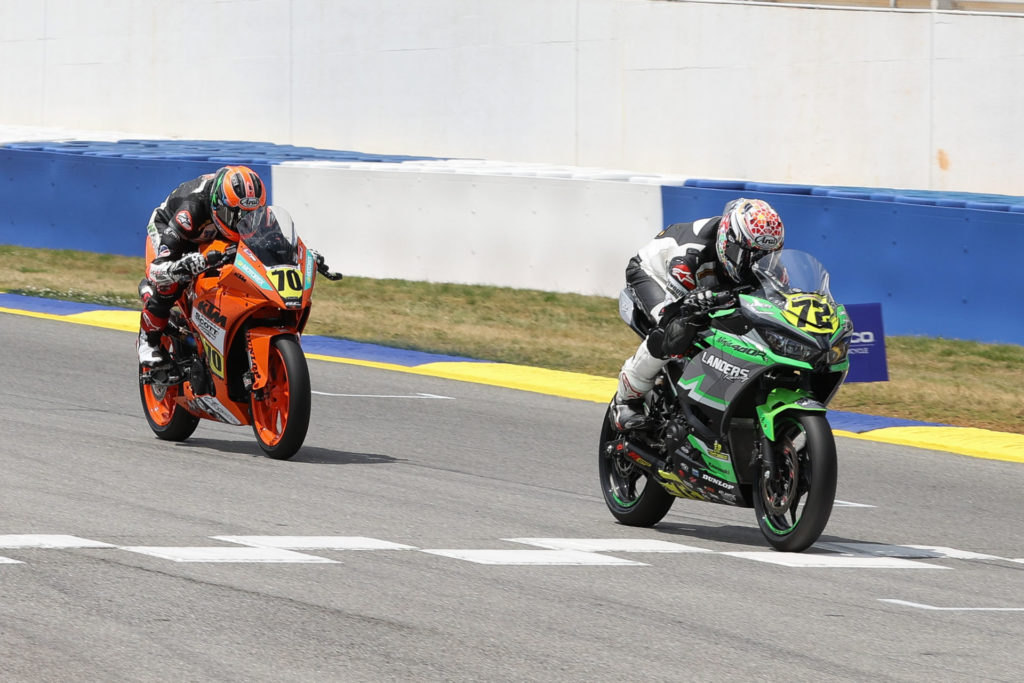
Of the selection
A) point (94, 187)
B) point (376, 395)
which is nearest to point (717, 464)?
point (376, 395)

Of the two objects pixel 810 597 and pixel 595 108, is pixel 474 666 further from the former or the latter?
pixel 595 108

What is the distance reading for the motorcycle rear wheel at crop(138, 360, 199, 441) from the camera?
10.8 metres

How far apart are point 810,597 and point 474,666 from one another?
6.38ft

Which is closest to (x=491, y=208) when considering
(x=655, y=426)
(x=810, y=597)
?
(x=655, y=426)

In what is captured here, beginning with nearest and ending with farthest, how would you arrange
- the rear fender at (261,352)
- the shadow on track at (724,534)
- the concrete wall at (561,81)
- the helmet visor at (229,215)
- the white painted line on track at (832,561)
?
1. the white painted line on track at (832,561)
2. the shadow on track at (724,534)
3. the rear fender at (261,352)
4. the helmet visor at (229,215)
5. the concrete wall at (561,81)

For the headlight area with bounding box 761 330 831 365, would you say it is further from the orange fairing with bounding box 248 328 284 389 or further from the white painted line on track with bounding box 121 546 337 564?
the orange fairing with bounding box 248 328 284 389

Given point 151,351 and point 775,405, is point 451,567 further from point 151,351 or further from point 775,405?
point 151,351

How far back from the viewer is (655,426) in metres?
8.55

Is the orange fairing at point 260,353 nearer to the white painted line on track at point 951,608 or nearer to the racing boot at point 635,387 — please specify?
the racing boot at point 635,387

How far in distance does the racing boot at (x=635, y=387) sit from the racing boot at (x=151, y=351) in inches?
133

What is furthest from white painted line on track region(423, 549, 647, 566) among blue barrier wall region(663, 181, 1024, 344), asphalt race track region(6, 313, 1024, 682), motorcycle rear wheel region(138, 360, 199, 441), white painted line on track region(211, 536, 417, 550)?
blue barrier wall region(663, 181, 1024, 344)

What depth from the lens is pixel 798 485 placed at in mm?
7617

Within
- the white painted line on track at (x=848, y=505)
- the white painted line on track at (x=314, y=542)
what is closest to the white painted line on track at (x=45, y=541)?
the white painted line on track at (x=314, y=542)

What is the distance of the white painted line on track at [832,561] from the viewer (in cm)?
780
